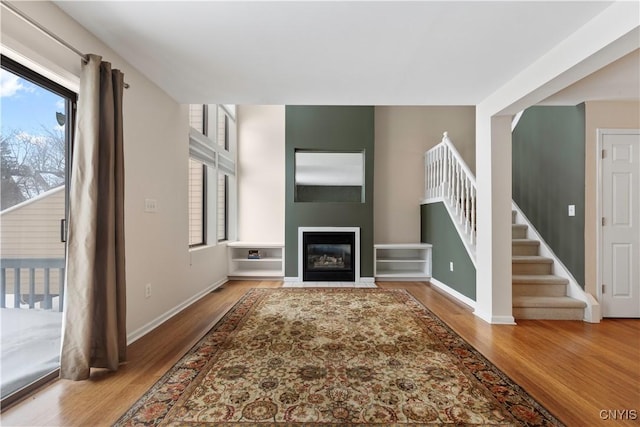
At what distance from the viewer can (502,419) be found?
163 centimetres

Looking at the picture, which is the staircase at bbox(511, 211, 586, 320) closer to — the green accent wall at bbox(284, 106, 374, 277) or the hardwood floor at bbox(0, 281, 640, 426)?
the hardwood floor at bbox(0, 281, 640, 426)

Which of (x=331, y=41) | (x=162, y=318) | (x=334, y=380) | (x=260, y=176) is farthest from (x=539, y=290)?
(x=260, y=176)

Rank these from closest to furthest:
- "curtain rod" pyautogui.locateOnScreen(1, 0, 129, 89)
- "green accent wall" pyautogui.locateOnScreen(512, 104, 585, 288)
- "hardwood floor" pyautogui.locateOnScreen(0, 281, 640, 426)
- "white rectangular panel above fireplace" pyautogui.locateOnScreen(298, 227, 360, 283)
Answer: "curtain rod" pyautogui.locateOnScreen(1, 0, 129, 89), "hardwood floor" pyautogui.locateOnScreen(0, 281, 640, 426), "green accent wall" pyautogui.locateOnScreen(512, 104, 585, 288), "white rectangular panel above fireplace" pyautogui.locateOnScreen(298, 227, 360, 283)

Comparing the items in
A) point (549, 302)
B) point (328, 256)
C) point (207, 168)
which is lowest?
point (549, 302)

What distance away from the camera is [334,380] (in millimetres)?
1988

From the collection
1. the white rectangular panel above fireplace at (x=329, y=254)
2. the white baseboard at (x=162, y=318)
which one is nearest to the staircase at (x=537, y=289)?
the white rectangular panel above fireplace at (x=329, y=254)

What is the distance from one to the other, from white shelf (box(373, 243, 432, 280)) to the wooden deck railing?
4.08 meters

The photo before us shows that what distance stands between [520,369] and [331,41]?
108 inches

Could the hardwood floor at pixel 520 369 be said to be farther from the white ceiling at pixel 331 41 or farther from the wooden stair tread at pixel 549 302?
the white ceiling at pixel 331 41

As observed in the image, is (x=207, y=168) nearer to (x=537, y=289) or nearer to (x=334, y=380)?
(x=334, y=380)

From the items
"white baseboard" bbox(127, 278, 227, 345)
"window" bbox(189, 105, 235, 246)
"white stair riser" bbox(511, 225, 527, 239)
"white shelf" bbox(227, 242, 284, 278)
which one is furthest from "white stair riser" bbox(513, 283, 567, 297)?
"window" bbox(189, 105, 235, 246)

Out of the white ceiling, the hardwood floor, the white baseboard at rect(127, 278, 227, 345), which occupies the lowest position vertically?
the hardwood floor

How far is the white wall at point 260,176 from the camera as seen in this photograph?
5707mm

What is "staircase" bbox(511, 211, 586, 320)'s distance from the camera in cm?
328
